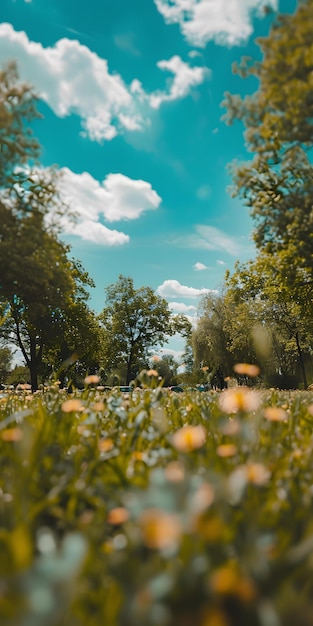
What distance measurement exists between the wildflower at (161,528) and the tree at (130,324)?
46615 millimetres

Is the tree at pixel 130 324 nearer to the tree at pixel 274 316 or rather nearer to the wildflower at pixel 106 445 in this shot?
the tree at pixel 274 316

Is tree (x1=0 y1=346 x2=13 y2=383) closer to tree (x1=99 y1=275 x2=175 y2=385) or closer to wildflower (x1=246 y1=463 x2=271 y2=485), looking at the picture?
tree (x1=99 y1=275 x2=175 y2=385)

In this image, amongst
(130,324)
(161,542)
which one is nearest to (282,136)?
(161,542)

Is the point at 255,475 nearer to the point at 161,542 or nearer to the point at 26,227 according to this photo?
the point at 161,542

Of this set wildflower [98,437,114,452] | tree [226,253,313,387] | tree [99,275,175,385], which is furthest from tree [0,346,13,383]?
wildflower [98,437,114,452]

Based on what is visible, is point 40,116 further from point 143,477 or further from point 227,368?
point 227,368

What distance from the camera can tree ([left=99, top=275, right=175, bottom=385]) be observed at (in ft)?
160

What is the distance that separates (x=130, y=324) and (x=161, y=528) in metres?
48.6

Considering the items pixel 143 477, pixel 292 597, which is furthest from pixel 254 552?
pixel 143 477

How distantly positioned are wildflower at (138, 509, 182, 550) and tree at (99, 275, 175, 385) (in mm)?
46615

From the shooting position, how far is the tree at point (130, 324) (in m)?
48.6

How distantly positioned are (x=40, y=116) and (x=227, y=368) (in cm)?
3413

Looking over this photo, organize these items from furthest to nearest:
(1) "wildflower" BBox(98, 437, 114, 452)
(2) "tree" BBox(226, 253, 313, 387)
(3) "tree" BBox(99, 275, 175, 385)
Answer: (3) "tree" BBox(99, 275, 175, 385) < (2) "tree" BBox(226, 253, 313, 387) < (1) "wildflower" BBox(98, 437, 114, 452)

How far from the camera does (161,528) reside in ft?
3.70
